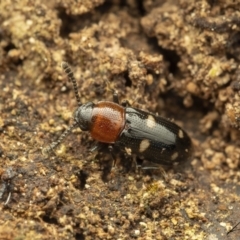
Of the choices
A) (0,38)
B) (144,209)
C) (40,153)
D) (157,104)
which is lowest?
(144,209)

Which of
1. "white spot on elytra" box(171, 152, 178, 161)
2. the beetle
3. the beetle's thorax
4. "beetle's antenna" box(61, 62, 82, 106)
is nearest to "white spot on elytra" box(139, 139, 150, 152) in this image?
the beetle

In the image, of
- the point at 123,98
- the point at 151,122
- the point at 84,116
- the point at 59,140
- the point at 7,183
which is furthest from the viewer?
the point at 123,98

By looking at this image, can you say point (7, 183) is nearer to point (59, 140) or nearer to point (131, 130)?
point (59, 140)

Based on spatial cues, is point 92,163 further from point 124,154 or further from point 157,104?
point 157,104

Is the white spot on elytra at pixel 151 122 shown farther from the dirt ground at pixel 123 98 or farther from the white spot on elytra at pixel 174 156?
the white spot on elytra at pixel 174 156

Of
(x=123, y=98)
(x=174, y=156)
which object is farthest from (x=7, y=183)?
(x=174, y=156)

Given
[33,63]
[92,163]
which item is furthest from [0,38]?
[92,163]
